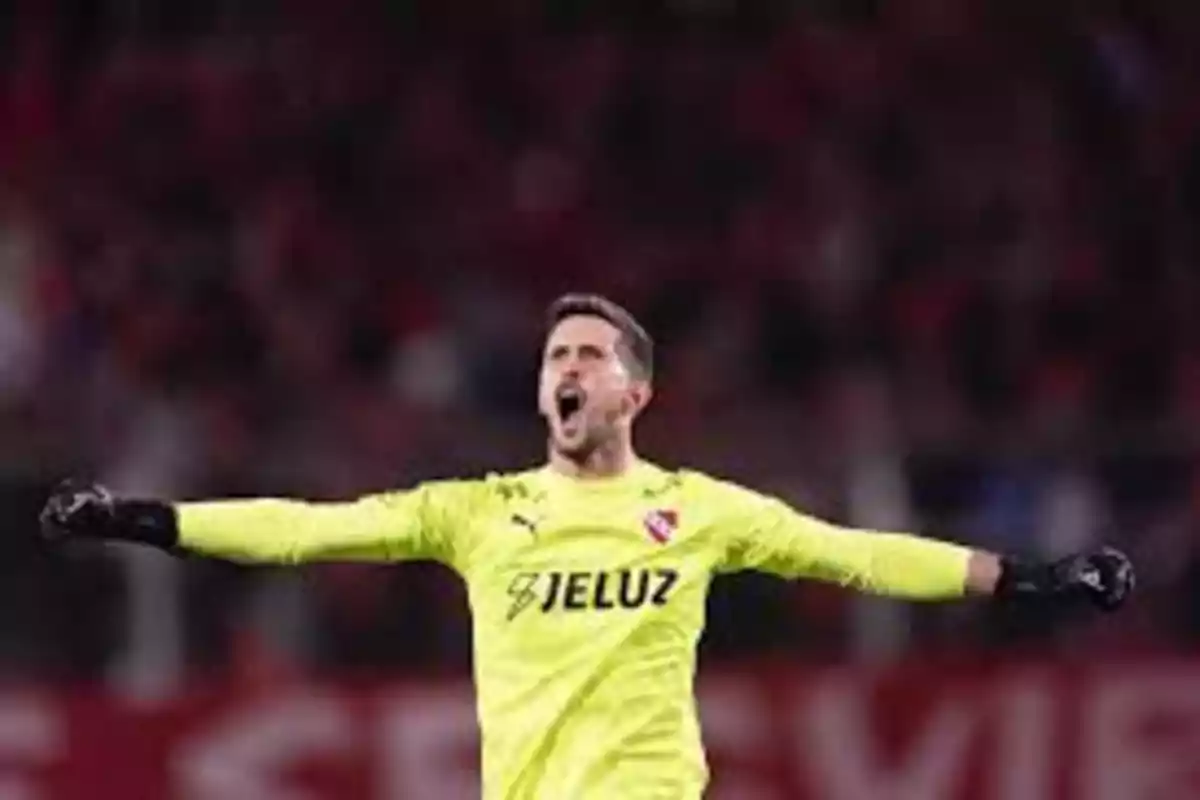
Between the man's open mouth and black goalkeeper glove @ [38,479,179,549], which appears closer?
black goalkeeper glove @ [38,479,179,549]

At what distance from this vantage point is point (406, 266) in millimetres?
16391

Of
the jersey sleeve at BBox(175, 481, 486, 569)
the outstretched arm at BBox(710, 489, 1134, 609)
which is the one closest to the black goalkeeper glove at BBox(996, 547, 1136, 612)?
the outstretched arm at BBox(710, 489, 1134, 609)

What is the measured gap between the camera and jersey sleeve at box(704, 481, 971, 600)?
9453 mm

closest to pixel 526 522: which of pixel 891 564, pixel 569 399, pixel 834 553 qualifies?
pixel 569 399

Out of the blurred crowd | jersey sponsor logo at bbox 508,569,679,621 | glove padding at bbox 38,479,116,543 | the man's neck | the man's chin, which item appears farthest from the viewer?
the blurred crowd

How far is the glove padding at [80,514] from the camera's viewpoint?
8.90 m

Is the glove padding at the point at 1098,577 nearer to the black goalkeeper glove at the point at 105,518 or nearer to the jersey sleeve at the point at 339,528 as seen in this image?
the jersey sleeve at the point at 339,528

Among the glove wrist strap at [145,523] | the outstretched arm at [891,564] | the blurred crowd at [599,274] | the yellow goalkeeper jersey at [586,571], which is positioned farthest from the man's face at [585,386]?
the blurred crowd at [599,274]

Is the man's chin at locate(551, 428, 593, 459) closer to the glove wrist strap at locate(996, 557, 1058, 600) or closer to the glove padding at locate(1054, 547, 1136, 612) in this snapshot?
the glove wrist strap at locate(996, 557, 1058, 600)

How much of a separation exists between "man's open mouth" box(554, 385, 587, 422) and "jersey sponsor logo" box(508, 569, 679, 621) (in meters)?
0.40

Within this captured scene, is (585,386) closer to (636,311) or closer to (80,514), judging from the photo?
(80,514)

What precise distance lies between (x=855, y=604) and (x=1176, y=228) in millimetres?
3998

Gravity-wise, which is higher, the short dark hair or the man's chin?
the short dark hair

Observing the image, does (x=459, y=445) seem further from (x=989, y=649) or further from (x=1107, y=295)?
(x=1107, y=295)
